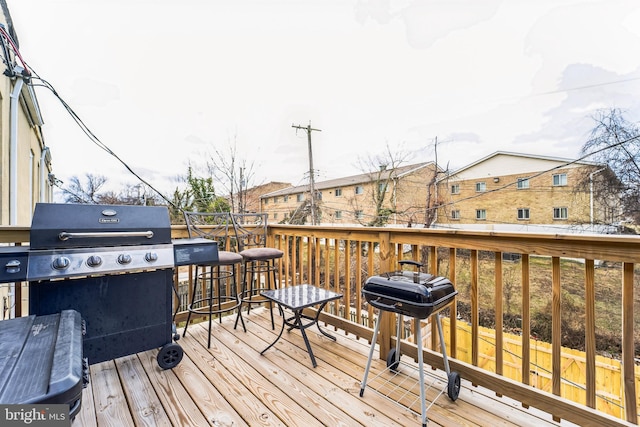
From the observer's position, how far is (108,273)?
1.84 m

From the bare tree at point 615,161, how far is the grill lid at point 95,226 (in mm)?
10250

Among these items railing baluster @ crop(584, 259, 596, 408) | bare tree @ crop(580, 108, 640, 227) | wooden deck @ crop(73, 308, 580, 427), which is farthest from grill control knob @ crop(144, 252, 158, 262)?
bare tree @ crop(580, 108, 640, 227)

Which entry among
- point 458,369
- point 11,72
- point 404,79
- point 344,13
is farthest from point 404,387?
point 404,79

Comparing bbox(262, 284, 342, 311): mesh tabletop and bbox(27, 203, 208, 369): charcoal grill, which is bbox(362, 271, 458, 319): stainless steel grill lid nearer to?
bbox(262, 284, 342, 311): mesh tabletop

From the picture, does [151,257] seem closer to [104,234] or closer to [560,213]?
[104,234]

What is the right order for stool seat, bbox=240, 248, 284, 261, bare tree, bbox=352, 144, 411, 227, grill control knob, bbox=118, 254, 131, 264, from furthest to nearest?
bare tree, bbox=352, 144, 411, 227
stool seat, bbox=240, 248, 284, 261
grill control knob, bbox=118, 254, 131, 264

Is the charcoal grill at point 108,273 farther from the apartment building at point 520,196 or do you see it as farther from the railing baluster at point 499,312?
the apartment building at point 520,196

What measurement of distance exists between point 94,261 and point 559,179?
46.3ft

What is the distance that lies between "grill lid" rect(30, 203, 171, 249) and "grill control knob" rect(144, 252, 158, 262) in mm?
83

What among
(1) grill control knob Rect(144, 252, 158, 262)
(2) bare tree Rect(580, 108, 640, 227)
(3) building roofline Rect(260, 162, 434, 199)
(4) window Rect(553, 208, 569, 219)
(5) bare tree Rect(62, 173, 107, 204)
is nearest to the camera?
(1) grill control knob Rect(144, 252, 158, 262)

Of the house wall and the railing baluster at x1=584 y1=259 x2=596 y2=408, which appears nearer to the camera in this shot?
the railing baluster at x1=584 y1=259 x2=596 y2=408

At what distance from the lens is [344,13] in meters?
5.80

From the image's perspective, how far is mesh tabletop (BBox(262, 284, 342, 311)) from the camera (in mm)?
2232

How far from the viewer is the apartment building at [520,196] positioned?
378 inches
